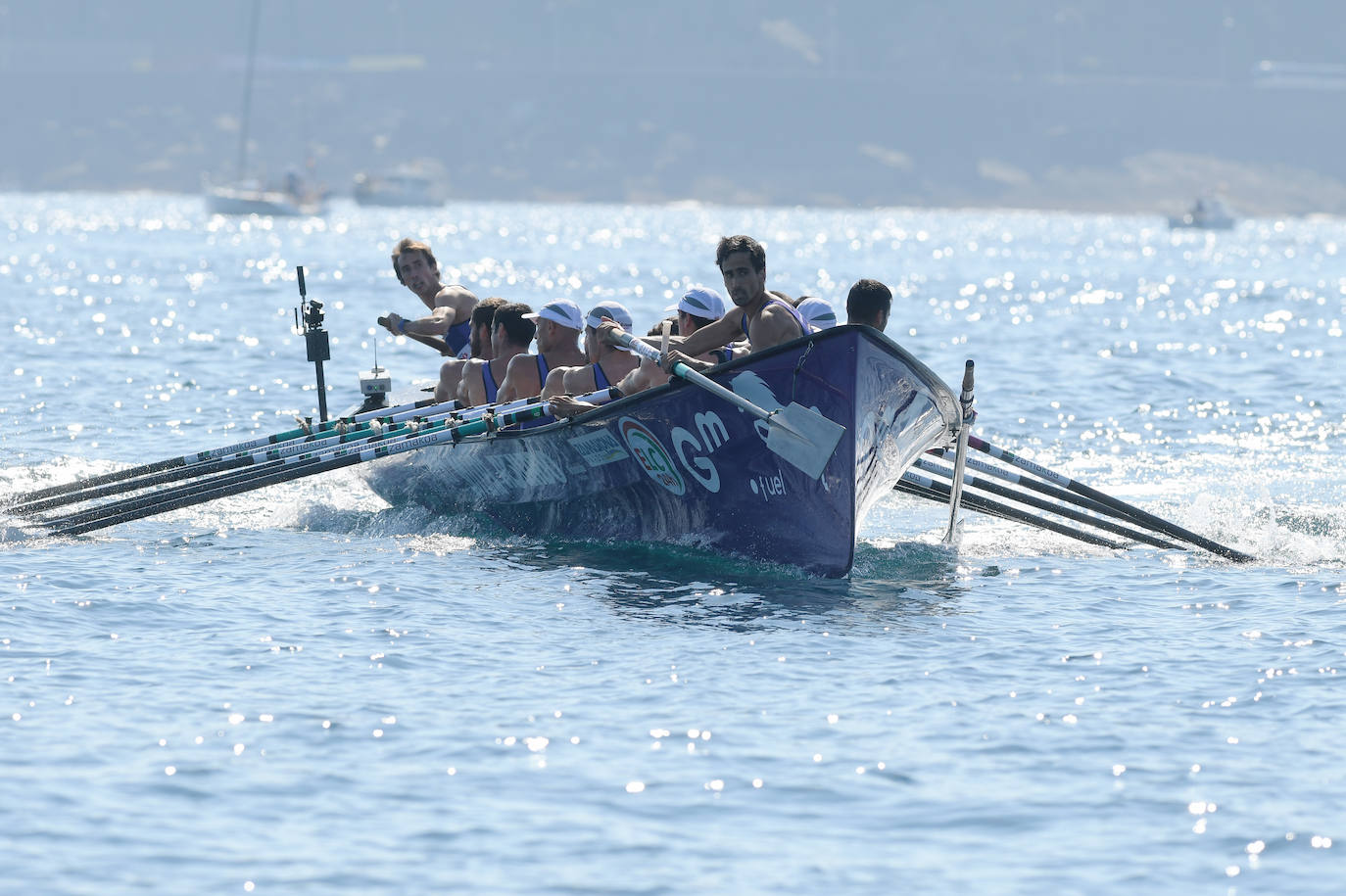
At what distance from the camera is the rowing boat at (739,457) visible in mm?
10945

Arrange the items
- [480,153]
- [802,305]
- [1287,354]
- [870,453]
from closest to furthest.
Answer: [870,453]
[802,305]
[1287,354]
[480,153]

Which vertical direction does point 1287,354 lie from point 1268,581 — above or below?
above

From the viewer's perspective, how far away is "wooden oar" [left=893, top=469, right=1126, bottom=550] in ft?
43.4

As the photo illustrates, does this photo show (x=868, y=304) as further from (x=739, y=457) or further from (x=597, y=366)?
(x=597, y=366)

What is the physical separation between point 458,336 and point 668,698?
7233mm

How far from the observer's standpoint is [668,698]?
358 inches

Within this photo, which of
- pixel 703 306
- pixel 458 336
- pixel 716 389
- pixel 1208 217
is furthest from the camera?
pixel 1208 217

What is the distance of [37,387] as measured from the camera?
2355cm

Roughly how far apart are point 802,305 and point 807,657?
3143mm

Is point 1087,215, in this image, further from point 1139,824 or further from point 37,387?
point 1139,824

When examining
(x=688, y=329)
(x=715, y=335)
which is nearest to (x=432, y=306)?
(x=688, y=329)

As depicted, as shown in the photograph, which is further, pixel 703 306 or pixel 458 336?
pixel 458 336

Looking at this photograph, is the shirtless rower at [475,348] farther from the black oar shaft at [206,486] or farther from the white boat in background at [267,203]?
the white boat in background at [267,203]

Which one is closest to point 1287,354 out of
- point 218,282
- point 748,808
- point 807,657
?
point 807,657
